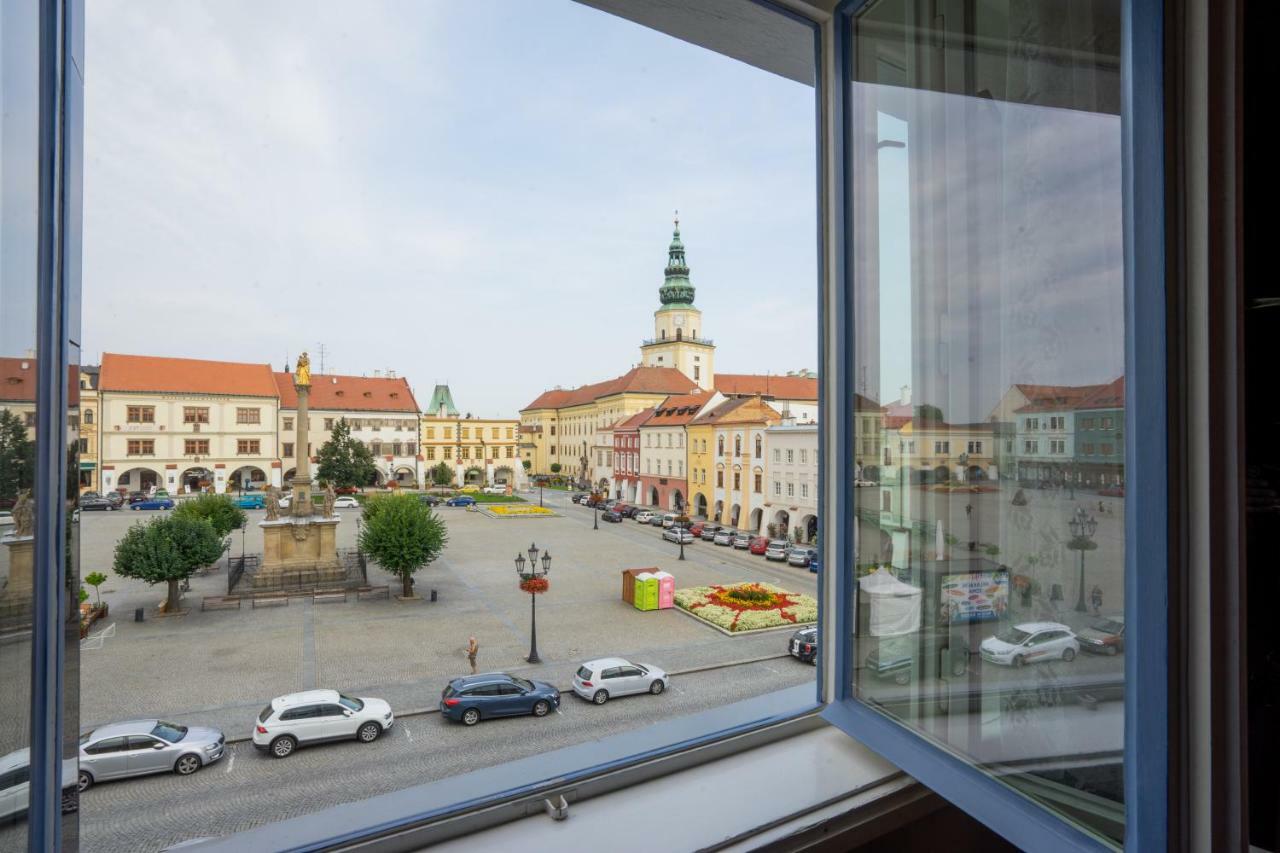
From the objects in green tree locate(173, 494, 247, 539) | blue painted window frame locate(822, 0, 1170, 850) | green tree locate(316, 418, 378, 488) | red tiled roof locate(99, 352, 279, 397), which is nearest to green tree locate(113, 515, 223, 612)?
green tree locate(173, 494, 247, 539)

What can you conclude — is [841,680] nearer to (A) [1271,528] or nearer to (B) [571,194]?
(A) [1271,528]

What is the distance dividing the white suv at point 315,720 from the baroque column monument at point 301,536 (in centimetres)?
67

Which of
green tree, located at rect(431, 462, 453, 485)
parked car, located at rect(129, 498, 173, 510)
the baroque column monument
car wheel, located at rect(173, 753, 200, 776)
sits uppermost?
parked car, located at rect(129, 498, 173, 510)

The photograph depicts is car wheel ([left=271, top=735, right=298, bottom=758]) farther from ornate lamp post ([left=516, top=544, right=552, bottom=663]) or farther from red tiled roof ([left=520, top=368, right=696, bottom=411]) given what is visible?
red tiled roof ([left=520, top=368, right=696, bottom=411])

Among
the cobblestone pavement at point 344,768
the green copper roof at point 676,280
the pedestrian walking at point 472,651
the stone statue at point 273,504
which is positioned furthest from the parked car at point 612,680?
the stone statue at point 273,504

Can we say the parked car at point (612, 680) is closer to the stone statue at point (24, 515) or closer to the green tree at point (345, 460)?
the stone statue at point (24, 515)

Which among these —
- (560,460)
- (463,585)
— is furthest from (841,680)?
(560,460)

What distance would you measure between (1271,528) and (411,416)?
3.27m

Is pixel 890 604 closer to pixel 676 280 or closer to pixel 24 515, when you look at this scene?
pixel 24 515

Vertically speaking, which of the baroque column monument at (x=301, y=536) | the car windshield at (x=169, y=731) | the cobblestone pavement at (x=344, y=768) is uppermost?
the baroque column monument at (x=301, y=536)

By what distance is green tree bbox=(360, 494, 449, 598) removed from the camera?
244cm

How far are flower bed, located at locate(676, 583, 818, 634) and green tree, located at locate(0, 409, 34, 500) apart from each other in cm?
166

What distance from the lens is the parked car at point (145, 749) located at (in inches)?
35.1

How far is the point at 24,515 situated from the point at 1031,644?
3.94ft
